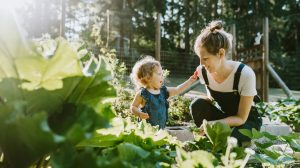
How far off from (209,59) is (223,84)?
28 cm

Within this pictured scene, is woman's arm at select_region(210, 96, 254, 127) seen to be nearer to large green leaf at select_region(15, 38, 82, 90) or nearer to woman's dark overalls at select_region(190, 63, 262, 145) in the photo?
woman's dark overalls at select_region(190, 63, 262, 145)

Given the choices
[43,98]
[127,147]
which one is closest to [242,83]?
[127,147]

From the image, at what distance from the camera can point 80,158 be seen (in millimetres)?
644

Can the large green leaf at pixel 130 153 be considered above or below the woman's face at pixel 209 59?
below

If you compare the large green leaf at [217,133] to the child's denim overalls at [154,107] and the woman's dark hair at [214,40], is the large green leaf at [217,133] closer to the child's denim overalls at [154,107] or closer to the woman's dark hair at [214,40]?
the woman's dark hair at [214,40]

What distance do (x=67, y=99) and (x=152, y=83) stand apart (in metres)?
3.37

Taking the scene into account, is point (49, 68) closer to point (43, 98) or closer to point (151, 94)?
point (43, 98)

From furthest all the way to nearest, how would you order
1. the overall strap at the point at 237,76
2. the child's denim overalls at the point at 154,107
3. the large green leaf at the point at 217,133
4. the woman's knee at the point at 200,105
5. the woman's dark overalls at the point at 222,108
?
the child's denim overalls at the point at 154,107
the woman's knee at the point at 200,105
the woman's dark overalls at the point at 222,108
the overall strap at the point at 237,76
the large green leaf at the point at 217,133

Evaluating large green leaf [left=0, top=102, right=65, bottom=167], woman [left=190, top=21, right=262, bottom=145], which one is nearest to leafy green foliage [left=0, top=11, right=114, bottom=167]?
large green leaf [left=0, top=102, right=65, bottom=167]

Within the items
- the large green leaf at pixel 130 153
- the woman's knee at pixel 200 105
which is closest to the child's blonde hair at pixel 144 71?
the woman's knee at pixel 200 105

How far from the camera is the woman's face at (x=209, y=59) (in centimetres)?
277

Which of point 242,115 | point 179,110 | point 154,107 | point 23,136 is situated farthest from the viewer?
point 179,110

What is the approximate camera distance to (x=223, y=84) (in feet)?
9.82

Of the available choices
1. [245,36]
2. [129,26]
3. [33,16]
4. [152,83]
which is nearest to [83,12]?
[33,16]
